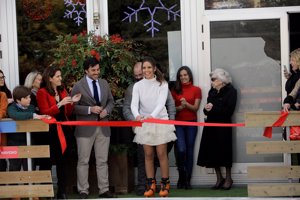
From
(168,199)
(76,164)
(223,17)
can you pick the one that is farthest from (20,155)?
(223,17)

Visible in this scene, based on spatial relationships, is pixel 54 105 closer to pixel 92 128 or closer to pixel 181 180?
pixel 92 128

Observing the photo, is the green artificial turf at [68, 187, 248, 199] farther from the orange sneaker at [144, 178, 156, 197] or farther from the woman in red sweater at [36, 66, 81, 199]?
the woman in red sweater at [36, 66, 81, 199]

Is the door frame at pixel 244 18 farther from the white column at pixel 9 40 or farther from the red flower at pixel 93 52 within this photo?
the white column at pixel 9 40

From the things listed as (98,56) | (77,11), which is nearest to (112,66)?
(98,56)

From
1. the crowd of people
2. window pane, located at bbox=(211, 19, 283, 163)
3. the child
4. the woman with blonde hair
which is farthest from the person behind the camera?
window pane, located at bbox=(211, 19, 283, 163)

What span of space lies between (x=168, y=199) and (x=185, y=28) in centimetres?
282

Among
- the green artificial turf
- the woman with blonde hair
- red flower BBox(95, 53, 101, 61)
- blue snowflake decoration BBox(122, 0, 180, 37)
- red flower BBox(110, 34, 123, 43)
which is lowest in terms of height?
the green artificial turf

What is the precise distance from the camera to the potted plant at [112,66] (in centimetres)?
995

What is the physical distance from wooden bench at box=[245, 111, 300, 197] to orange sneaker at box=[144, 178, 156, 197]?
1.31m

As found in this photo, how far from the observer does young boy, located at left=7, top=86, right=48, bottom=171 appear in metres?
8.96

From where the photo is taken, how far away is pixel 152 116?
9344 millimetres

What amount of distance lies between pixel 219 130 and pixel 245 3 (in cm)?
175

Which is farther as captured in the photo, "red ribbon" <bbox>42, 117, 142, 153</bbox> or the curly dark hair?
the curly dark hair

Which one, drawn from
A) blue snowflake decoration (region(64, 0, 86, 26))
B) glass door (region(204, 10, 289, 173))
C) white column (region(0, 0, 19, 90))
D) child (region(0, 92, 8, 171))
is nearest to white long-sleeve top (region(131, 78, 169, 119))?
glass door (region(204, 10, 289, 173))
